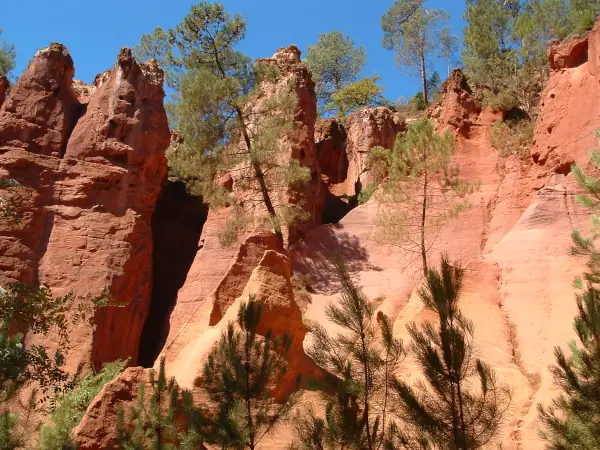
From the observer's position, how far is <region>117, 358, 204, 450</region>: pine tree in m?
7.68

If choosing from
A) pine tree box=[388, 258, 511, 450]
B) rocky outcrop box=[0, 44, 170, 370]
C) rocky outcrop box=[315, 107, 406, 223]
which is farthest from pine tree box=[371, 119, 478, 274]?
pine tree box=[388, 258, 511, 450]

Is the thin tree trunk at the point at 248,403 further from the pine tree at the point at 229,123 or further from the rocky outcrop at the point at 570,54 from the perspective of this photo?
the rocky outcrop at the point at 570,54

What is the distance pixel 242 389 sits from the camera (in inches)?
311

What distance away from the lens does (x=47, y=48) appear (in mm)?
21875

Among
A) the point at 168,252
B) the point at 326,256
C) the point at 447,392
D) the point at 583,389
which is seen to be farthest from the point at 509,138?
the point at 447,392

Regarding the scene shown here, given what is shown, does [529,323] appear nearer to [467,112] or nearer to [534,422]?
[534,422]

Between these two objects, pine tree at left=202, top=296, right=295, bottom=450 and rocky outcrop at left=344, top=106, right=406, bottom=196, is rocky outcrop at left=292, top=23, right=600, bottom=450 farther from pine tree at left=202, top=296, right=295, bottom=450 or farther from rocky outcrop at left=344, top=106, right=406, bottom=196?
rocky outcrop at left=344, top=106, right=406, bottom=196

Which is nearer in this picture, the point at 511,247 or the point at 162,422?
the point at 162,422

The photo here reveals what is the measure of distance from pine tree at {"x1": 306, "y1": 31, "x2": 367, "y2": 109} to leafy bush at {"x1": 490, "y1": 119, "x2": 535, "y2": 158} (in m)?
24.6

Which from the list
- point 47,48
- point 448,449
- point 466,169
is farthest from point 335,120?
point 448,449

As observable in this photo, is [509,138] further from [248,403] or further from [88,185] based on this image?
[248,403]

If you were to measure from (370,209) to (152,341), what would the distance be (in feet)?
27.2

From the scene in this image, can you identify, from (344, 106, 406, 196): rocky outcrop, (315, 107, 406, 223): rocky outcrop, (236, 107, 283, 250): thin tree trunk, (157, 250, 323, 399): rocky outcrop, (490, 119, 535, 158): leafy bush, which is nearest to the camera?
(157, 250, 323, 399): rocky outcrop

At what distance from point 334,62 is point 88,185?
30158mm
